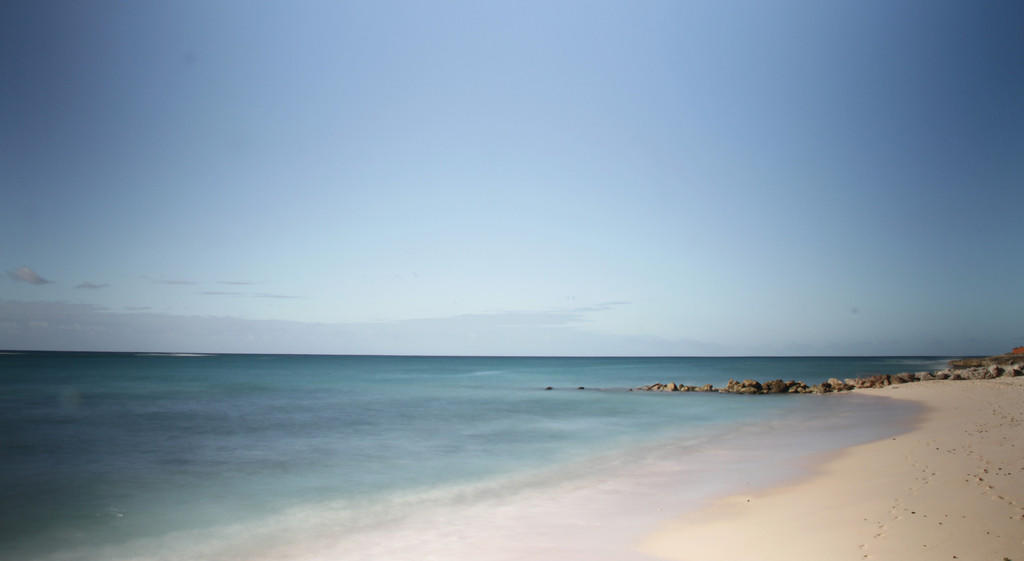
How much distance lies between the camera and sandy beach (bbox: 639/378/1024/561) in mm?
6086

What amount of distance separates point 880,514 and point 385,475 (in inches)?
339

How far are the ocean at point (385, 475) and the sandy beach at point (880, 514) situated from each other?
690mm

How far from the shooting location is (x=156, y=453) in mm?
14477

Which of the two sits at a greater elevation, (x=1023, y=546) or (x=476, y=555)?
(x=1023, y=546)

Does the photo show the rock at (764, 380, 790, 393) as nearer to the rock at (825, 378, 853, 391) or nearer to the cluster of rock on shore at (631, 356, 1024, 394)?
the cluster of rock on shore at (631, 356, 1024, 394)

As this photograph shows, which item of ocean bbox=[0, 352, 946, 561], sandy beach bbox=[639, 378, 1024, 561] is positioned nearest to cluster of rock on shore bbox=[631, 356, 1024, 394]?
ocean bbox=[0, 352, 946, 561]

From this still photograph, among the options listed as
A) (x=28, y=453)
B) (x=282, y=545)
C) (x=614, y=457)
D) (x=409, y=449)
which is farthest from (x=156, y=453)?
(x=614, y=457)

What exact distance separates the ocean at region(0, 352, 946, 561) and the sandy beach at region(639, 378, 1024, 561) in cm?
69

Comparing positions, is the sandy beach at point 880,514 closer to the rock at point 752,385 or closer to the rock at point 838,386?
the rock at point 838,386

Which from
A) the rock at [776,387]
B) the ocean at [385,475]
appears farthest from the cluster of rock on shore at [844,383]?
the ocean at [385,475]

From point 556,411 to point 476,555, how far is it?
18.2 meters

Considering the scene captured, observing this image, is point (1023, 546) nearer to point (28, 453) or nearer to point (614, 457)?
point (614, 457)

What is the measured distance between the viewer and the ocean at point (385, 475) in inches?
296

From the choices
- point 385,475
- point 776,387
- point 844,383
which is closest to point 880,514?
point 385,475
